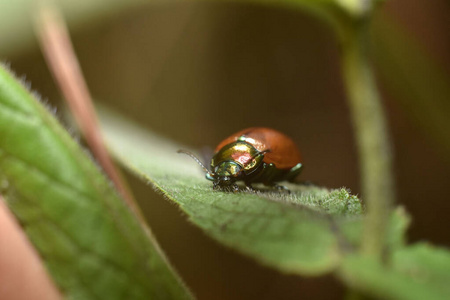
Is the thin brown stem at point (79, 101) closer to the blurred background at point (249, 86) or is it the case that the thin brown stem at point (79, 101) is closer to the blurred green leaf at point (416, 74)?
the blurred background at point (249, 86)

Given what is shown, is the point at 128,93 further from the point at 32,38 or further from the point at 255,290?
the point at 255,290

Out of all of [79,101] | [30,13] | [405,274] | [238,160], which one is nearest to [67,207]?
[405,274]

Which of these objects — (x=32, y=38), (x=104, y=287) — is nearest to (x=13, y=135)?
(x=104, y=287)

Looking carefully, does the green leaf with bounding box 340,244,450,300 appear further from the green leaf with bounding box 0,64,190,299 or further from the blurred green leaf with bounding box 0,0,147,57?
the blurred green leaf with bounding box 0,0,147,57

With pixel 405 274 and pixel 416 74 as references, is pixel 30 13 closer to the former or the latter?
pixel 416 74

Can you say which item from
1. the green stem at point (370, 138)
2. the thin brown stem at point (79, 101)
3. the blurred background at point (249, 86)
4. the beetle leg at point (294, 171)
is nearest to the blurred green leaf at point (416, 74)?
the blurred background at point (249, 86)

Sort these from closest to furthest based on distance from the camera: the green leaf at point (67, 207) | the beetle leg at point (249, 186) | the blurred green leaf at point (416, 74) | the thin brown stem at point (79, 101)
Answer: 1. the green leaf at point (67, 207)
2. the thin brown stem at point (79, 101)
3. the beetle leg at point (249, 186)
4. the blurred green leaf at point (416, 74)

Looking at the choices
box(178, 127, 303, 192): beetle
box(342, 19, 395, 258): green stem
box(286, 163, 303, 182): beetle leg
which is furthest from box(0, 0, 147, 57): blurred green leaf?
box(342, 19, 395, 258): green stem
